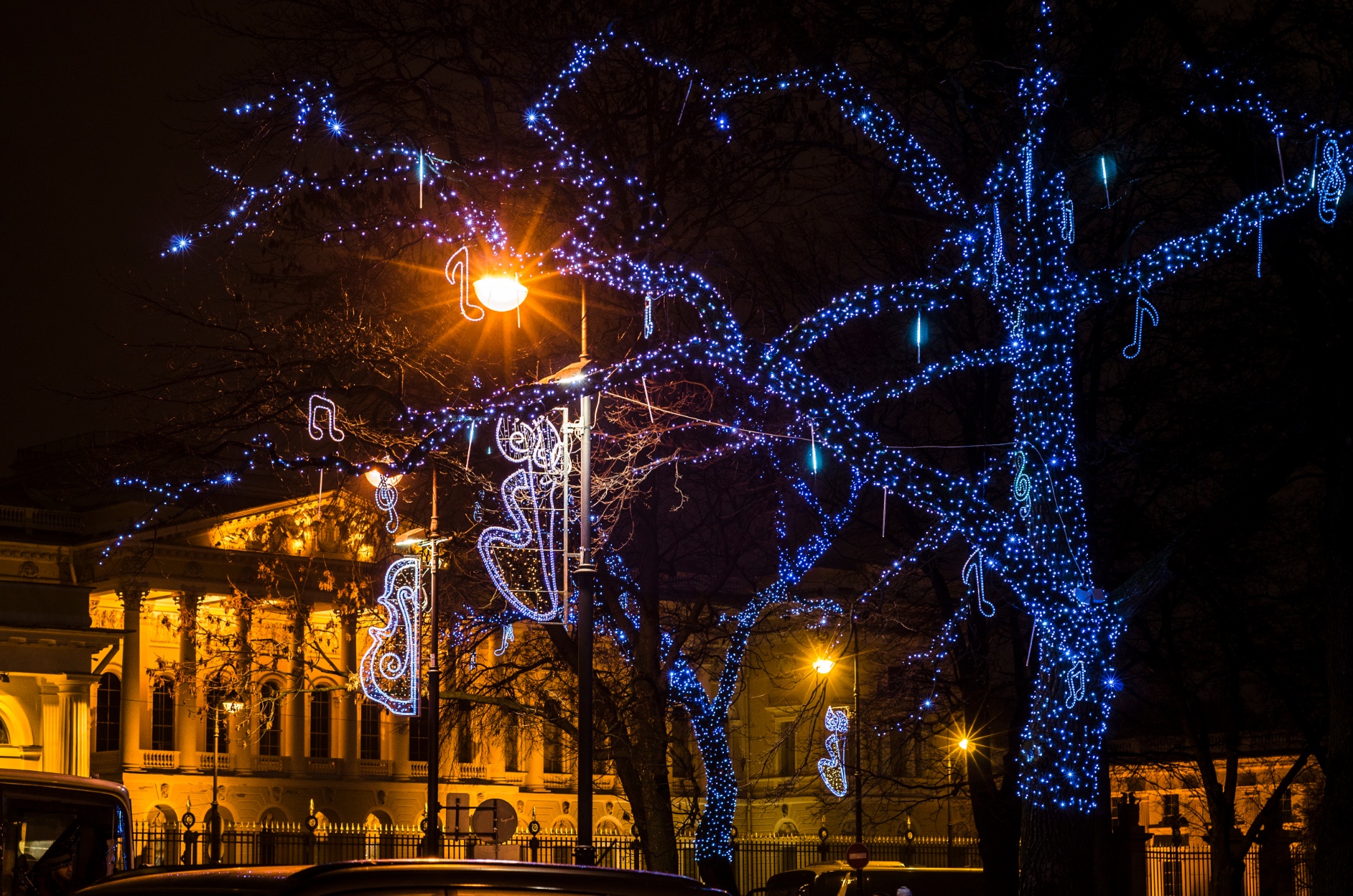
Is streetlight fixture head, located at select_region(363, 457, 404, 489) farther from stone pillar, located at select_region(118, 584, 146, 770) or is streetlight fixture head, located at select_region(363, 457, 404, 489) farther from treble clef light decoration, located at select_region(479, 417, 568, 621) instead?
stone pillar, located at select_region(118, 584, 146, 770)

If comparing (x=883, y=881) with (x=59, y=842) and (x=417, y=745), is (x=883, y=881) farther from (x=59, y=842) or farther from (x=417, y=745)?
(x=417, y=745)

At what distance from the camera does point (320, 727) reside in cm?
6538

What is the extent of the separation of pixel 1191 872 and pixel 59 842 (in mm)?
40751

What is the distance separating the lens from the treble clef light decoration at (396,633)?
74.7ft

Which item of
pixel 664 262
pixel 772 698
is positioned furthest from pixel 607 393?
pixel 772 698

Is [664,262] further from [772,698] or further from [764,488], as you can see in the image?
[772,698]

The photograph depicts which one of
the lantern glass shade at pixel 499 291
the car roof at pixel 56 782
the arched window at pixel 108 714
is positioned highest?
the lantern glass shade at pixel 499 291

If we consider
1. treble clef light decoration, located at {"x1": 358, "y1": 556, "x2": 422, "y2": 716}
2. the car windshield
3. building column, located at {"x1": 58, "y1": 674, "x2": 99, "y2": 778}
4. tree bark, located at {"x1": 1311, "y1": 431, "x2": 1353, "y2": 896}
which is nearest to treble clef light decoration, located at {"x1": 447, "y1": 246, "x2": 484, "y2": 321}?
treble clef light decoration, located at {"x1": 358, "y1": 556, "x2": 422, "y2": 716}

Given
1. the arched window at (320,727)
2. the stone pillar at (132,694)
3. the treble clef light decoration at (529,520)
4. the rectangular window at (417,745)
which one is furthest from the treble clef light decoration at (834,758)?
the rectangular window at (417,745)

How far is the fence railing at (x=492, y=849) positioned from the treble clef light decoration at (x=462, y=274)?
877cm

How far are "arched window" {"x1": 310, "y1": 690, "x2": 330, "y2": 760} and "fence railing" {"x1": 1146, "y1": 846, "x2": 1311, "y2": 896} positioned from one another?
109ft

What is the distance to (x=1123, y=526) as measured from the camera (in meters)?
23.4

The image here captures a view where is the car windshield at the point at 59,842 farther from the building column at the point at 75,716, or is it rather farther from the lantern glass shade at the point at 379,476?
the building column at the point at 75,716

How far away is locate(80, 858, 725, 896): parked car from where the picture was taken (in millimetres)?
5117
